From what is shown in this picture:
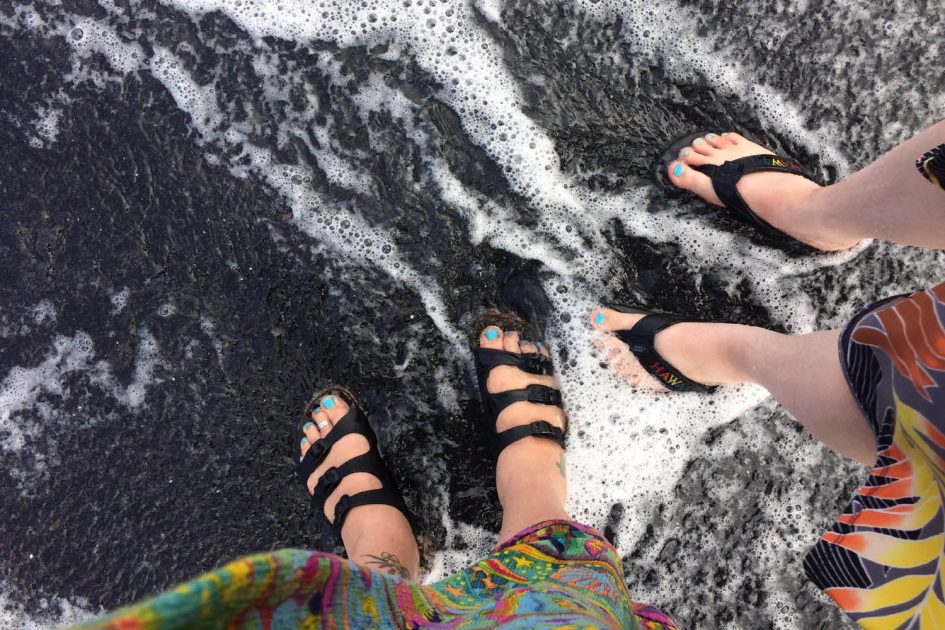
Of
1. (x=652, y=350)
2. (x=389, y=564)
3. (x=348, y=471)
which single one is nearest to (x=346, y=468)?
(x=348, y=471)

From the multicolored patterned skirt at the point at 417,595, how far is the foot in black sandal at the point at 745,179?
83cm

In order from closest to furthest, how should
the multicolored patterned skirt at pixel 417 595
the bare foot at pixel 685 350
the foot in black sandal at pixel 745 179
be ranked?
1. the multicolored patterned skirt at pixel 417 595
2. the bare foot at pixel 685 350
3. the foot in black sandal at pixel 745 179

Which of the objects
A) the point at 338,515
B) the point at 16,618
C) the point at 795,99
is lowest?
the point at 16,618

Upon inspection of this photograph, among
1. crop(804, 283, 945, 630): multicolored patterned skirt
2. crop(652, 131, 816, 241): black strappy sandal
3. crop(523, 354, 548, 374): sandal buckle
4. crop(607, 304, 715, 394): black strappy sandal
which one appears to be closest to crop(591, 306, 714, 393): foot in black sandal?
crop(607, 304, 715, 394): black strappy sandal

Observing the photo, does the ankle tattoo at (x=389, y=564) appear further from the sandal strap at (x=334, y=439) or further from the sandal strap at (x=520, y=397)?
the sandal strap at (x=520, y=397)

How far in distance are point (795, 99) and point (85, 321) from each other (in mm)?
1803

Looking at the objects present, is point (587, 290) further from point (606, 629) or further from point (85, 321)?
point (85, 321)

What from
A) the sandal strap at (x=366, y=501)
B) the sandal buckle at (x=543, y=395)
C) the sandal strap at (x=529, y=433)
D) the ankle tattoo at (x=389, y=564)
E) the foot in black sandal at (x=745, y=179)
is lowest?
the ankle tattoo at (x=389, y=564)

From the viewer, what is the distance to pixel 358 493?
1.35m

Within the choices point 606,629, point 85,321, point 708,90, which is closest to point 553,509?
point 606,629

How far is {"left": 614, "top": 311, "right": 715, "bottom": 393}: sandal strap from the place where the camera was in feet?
4.32

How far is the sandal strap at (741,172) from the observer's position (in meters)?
1.33

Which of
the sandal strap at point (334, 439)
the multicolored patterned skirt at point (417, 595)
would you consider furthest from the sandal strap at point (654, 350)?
the sandal strap at point (334, 439)

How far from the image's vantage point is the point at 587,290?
4.66 ft
